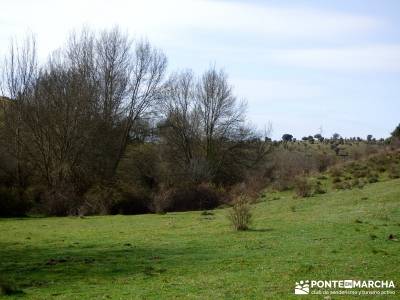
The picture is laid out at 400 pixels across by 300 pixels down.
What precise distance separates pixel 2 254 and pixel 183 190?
85.4 ft

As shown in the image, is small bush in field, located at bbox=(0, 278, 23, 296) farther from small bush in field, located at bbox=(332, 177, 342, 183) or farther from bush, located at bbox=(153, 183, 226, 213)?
bush, located at bbox=(153, 183, 226, 213)

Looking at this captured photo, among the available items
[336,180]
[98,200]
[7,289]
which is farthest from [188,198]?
[7,289]


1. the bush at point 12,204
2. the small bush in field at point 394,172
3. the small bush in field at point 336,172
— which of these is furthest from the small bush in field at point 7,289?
the small bush in field at point 336,172

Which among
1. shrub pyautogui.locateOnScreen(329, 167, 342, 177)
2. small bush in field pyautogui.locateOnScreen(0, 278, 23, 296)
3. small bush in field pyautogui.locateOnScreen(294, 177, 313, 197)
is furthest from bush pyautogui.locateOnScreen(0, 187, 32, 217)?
small bush in field pyautogui.locateOnScreen(0, 278, 23, 296)

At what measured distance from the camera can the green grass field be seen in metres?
10.1

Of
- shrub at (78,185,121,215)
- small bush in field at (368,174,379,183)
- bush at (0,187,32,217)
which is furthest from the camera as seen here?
bush at (0,187,32,217)

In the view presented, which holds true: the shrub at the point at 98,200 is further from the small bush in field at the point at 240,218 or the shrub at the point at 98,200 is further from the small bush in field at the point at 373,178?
the small bush in field at the point at 240,218

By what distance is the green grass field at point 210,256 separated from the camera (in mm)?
10133

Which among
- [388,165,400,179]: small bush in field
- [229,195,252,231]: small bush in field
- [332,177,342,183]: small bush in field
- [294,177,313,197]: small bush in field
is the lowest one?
[229,195,252,231]: small bush in field

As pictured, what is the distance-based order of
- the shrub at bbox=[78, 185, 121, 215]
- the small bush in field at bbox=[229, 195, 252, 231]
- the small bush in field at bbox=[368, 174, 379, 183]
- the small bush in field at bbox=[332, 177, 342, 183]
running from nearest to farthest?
the small bush in field at bbox=[229, 195, 252, 231]
the small bush in field at bbox=[368, 174, 379, 183]
the small bush in field at bbox=[332, 177, 342, 183]
the shrub at bbox=[78, 185, 121, 215]

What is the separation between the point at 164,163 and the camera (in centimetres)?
5184

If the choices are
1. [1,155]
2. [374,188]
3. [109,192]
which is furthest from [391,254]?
[1,155]

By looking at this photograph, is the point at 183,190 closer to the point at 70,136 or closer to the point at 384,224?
the point at 70,136

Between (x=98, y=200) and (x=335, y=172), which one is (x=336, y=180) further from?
(x=98, y=200)
